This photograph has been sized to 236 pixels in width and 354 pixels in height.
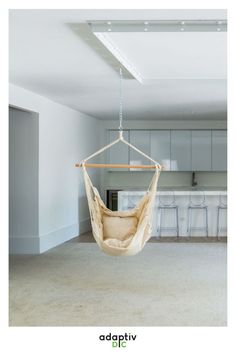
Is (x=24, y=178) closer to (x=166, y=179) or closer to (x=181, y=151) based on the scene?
(x=181, y=151)

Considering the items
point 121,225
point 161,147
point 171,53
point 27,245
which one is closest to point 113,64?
point 171,53

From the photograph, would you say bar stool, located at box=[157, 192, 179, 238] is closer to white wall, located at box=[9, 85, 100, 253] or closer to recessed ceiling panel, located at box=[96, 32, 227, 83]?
white wall, located at box=[9, 85, 100, 253]

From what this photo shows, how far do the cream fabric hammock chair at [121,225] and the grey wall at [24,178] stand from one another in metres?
2.88

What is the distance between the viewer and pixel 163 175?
12.8 metres

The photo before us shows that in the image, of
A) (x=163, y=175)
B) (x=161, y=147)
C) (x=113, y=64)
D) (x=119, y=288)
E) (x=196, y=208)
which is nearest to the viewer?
(x=113, y=64)

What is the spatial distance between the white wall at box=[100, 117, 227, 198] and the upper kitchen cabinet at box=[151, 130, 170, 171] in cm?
16

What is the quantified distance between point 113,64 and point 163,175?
280 inches

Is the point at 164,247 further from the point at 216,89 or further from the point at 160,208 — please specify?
the point at 216,89

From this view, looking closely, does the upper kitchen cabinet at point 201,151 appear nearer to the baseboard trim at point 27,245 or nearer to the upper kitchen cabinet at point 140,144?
the upper kitchen cabinet at point 140,144

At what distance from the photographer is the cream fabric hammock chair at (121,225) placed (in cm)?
527

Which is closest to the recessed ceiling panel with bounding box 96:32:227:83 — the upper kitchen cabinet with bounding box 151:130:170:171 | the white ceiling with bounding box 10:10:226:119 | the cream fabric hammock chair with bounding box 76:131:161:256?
the white ceiling with bounding box 10:10:226:119

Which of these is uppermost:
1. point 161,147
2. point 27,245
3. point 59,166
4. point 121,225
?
point 161,147

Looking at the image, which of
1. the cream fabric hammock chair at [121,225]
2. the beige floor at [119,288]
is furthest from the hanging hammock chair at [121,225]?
the beige floor at [119,288]

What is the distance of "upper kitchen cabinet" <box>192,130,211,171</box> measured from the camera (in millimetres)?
12242
